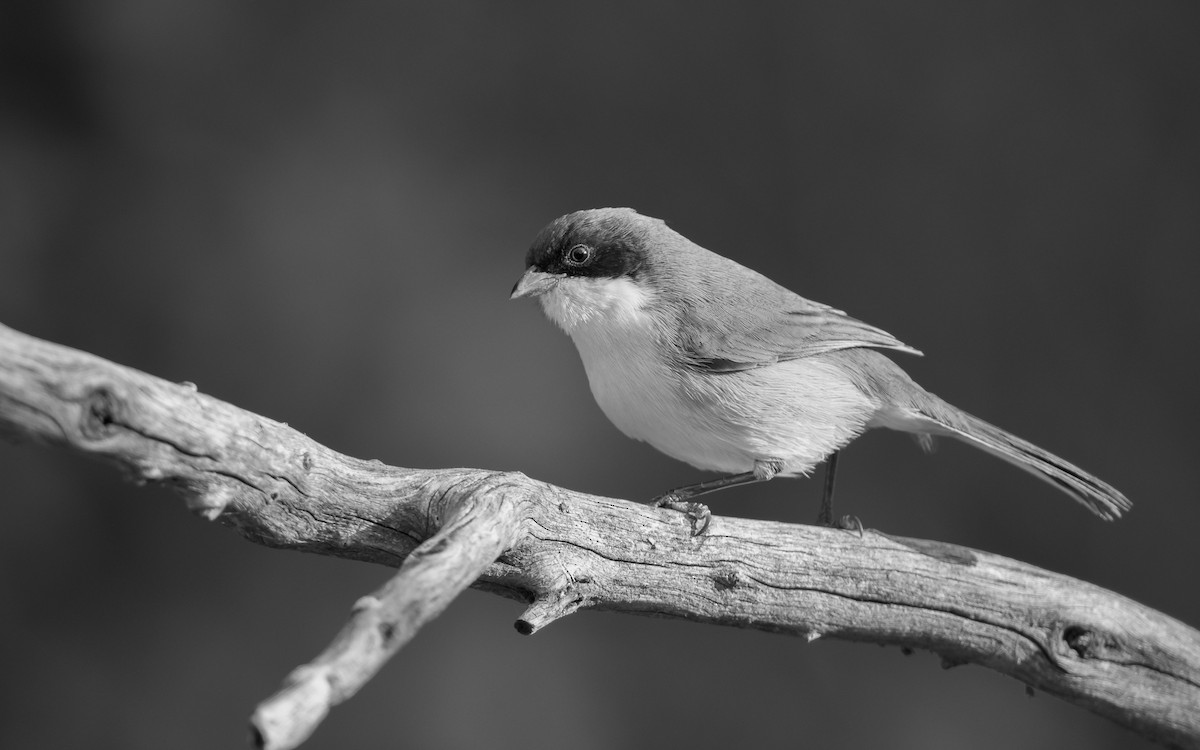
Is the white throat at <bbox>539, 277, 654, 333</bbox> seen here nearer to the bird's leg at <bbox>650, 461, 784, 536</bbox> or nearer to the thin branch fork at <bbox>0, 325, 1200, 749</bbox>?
the bird's leg at <bbox>650, 461, 784, 536</bbox>

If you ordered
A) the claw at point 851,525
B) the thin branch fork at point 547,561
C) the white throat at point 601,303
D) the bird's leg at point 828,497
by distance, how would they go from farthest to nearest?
the bird's leg at point 828,497 → the white throat at point 601,303 → the claw at point 851,525 → the thin branch fork at point 547,561

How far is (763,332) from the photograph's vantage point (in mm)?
3742

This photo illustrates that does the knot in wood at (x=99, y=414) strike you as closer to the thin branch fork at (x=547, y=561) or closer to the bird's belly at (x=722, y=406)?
the thin branch fork at (x=547, y=561)

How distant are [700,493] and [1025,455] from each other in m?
1.17

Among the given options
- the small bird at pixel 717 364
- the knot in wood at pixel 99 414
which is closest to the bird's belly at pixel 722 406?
the small bird at pixel 717 364

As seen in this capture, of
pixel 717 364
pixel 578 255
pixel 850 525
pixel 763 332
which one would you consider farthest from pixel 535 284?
pixel 850 525

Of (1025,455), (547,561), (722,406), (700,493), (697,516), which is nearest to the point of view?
(547,561)

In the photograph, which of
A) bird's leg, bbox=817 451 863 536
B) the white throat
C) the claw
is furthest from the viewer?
bird's leg, bbox=817 451 863 536

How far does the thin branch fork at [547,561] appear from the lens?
2088 millimetres

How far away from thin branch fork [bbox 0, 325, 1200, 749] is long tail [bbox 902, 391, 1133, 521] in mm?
369

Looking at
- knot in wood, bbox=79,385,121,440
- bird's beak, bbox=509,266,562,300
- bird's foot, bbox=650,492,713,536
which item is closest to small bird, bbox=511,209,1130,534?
bird's beak, bbox=509,266,562,300

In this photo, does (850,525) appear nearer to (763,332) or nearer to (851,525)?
(851,525)

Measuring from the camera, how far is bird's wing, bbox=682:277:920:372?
3609 mm

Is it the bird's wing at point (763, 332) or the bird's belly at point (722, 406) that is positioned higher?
the bird's wing at point (763, 332)
